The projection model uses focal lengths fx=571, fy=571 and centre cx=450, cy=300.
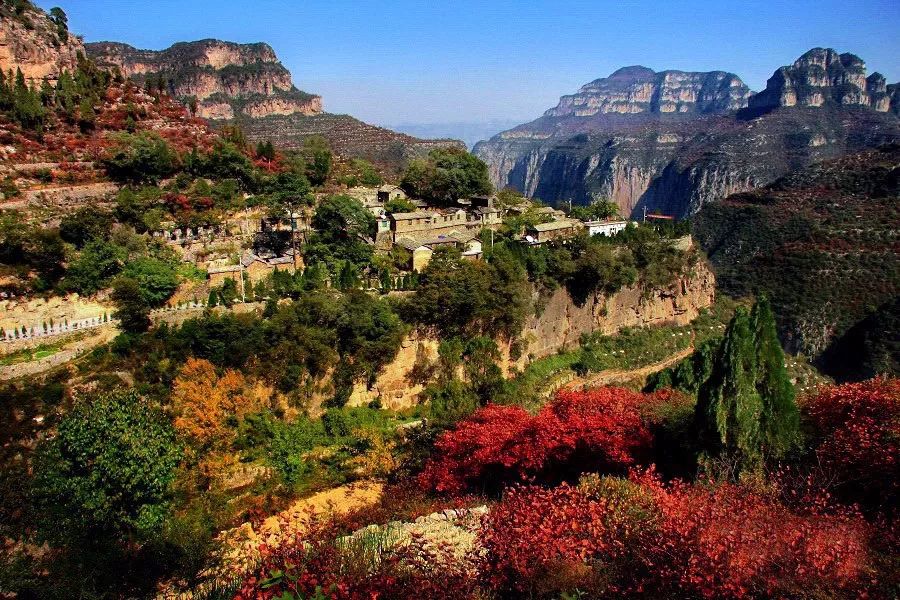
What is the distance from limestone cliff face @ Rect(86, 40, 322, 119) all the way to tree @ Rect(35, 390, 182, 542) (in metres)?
83.3

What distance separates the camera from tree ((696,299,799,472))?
1459cm

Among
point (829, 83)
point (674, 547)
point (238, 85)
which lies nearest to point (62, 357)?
point (674, 547)

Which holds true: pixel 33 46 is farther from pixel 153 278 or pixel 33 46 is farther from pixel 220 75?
pixel 220 75

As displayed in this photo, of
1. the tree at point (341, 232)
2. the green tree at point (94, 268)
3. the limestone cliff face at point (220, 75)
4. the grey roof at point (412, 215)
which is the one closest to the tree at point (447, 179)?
the grey roof at point (412, 215)

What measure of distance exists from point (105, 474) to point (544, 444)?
12.0 m

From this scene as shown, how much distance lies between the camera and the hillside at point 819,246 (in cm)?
4156

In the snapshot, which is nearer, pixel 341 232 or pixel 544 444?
pixel 544 444

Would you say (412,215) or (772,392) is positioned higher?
(412,215)

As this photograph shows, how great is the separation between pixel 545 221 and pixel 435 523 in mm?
25444

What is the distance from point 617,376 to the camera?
108ft

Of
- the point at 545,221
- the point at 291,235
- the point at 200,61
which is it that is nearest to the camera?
the point at 291,235

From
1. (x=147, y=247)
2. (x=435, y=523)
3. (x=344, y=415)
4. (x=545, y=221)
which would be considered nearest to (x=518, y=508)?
(x=435, y=523)

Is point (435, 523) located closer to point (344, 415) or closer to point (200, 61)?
point (344, 415)

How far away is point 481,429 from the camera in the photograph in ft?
60.9
